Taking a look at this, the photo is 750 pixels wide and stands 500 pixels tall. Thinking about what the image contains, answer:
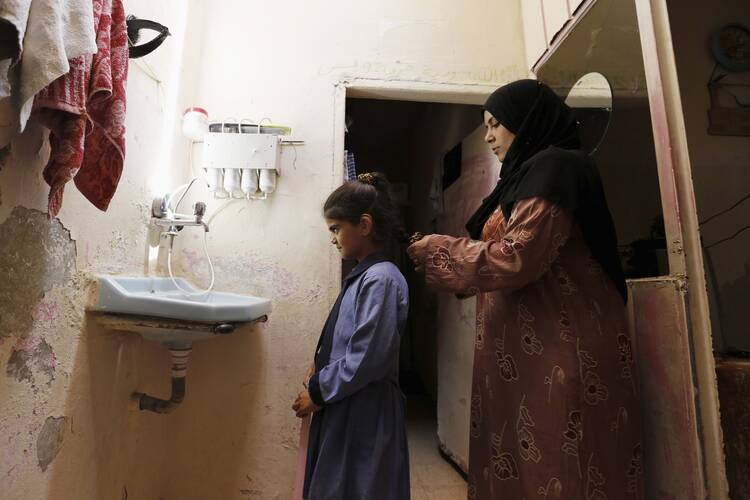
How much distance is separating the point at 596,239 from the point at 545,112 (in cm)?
39

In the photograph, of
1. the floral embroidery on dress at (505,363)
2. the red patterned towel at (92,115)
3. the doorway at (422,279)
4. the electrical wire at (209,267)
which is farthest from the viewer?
the doorway at (422,279)

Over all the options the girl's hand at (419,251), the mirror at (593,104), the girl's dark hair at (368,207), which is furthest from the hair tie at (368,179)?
the mirror at (593,104)

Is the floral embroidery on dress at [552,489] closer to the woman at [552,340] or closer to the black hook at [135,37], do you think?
the woman at [552,340]

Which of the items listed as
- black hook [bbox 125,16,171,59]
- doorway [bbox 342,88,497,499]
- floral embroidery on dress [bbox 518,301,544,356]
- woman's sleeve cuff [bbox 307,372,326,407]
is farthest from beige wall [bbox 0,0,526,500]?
floral embroidery on dress [bbox 518,301,544,356]

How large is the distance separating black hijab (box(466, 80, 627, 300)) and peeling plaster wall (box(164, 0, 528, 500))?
0.64m

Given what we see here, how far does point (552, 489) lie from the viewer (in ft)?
2.62

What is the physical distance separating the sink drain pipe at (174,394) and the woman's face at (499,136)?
44.4 inches

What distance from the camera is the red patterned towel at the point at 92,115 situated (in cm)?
64

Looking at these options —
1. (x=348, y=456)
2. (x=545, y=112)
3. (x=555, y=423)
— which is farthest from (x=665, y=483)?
(x=545, y=112)

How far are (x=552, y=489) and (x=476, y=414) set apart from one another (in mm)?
242

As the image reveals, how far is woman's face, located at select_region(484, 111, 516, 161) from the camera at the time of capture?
1081 mm

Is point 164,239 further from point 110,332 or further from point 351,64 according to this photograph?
point 351,64

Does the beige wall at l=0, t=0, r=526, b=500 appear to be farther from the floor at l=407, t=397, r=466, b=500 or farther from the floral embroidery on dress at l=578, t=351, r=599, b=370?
the floral embroidery on dress at l=578, t=351, r=599, b=370

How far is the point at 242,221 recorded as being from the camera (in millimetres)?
1472
